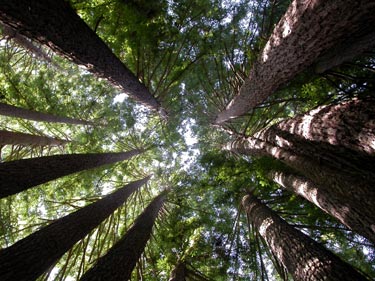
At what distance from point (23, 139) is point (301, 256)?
8.36 metres

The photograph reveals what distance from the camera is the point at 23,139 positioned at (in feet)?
26.5

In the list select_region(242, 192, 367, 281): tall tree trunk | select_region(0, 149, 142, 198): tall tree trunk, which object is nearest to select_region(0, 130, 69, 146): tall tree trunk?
select_region(0, 149, 142, 198): tall tree trunk

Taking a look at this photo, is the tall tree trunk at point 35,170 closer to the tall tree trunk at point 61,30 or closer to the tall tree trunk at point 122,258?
the tall tree trunk at point 122,258

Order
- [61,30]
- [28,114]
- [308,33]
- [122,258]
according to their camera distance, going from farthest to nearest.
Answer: [28,114], [122,258], [61,30], [308,33]

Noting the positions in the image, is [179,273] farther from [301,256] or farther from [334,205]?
[334,205]

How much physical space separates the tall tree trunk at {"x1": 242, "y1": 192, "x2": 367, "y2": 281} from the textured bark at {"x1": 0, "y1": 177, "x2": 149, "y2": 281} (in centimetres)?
379

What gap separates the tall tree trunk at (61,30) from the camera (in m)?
3.05

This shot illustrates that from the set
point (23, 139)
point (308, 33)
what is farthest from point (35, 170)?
point (308, 33)

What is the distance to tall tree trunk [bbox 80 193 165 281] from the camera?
392 centimetres

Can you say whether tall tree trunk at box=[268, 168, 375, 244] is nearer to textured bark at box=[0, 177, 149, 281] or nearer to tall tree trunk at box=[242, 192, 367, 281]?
tall tree trunk at box=[242, 192, 367, 281]

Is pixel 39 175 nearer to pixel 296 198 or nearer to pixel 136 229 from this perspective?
pixel 136 229

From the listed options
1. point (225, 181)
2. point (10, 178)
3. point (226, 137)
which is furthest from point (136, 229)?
point (226, 137)

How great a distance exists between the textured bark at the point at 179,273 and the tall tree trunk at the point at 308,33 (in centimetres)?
462

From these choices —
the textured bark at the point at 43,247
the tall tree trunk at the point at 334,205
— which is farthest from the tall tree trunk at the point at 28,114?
the tall tree trunk at the point at 334,205
